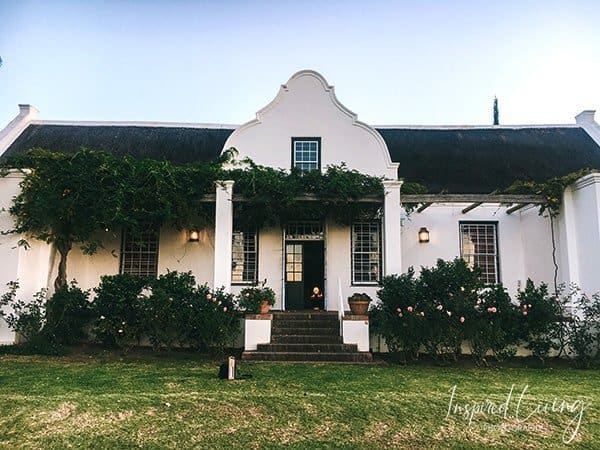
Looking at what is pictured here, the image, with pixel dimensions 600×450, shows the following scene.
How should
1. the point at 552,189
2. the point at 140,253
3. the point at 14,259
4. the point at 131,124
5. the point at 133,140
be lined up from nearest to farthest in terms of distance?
the point at 14,259 < the point at 552,189 < the point at 140,253 < the point at 133,140 < the point at 131,124

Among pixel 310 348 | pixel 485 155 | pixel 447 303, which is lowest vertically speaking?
pixel 310 348

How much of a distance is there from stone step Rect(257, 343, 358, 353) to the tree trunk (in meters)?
5.62

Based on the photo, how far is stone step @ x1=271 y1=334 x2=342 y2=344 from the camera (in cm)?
1031

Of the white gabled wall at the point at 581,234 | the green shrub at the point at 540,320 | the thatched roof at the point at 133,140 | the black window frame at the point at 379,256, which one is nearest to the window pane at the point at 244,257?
the black window frame at the point at 379,256

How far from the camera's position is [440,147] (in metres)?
15.1

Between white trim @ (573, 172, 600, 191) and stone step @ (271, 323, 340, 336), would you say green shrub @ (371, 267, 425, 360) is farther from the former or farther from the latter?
white trim @ (573, 172, 600, 191)

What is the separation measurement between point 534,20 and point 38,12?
10.2m

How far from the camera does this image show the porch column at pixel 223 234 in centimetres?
1087

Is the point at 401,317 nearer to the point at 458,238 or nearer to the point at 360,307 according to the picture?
the point at 360,307

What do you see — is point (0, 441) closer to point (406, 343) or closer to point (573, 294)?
point (406, 343)

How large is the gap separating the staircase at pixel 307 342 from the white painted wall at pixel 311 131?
423cm

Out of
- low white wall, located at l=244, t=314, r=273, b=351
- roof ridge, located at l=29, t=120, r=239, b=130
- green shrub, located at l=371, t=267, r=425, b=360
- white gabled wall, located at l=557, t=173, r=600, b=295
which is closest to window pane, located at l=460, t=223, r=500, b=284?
white gabled wall, located at l=557, t=173, r=600, b=295

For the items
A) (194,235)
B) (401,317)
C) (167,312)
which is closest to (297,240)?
(194,235)

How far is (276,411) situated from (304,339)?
184 inches
